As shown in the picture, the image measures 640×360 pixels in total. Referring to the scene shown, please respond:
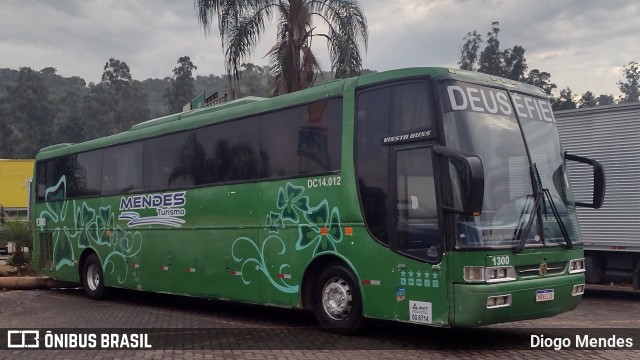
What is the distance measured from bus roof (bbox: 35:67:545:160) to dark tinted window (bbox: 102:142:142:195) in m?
0.19

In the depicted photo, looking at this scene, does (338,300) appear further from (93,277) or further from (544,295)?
(93,277)

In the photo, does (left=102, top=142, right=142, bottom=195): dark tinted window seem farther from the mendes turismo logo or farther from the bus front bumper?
the bus front bumper

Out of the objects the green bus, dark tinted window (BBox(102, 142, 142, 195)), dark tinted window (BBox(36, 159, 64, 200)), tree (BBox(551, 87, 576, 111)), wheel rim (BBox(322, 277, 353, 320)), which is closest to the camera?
the green bus

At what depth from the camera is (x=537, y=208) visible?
8.77m

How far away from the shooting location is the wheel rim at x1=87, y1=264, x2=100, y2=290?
1577 centimetres

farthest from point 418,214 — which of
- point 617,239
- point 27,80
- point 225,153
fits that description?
point 27,80

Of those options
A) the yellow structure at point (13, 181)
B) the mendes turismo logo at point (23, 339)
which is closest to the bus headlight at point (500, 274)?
the mendes turismo logo at point (23, 339)

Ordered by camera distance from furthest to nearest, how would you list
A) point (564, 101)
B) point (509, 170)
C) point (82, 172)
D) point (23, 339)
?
point (564, 101) → point (82, 172) → point (23, 339) → point (509, 170)

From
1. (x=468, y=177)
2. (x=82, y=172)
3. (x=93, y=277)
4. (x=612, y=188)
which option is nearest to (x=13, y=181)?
(x=82, y=172)

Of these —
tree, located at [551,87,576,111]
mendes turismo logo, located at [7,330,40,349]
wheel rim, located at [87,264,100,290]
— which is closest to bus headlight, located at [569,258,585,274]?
mendes turismo logo, located at [7,330,40,349]

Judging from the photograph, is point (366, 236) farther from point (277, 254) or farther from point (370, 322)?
point (277, 254)

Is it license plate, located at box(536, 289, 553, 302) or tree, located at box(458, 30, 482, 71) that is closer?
license plate, located at box(536, 289, 553, 302)

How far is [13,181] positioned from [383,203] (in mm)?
32104

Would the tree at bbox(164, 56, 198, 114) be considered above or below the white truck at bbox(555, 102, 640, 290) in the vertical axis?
above
